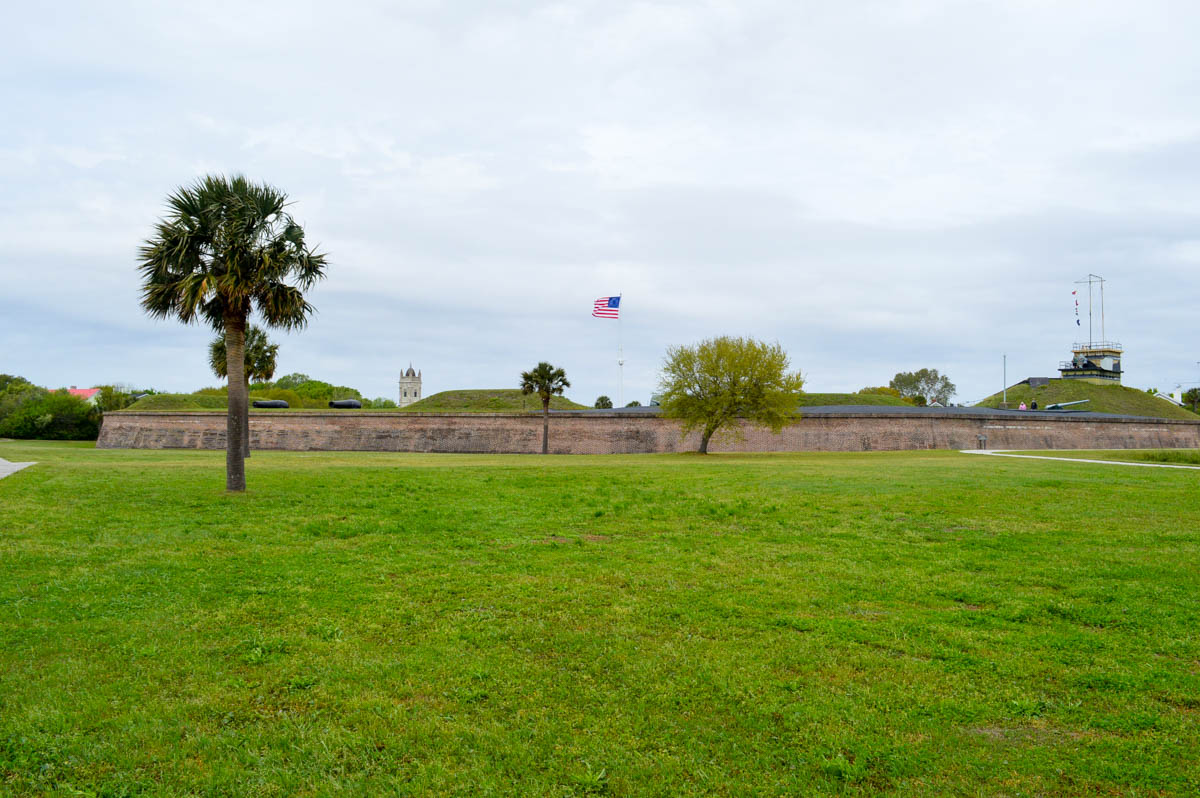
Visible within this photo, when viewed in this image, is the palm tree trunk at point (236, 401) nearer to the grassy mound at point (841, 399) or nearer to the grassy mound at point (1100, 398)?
the grassy mound at point (841, 399)

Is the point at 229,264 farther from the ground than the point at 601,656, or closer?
farther from the ground

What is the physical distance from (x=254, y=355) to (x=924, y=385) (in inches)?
4044

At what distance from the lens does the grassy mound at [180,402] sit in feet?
205

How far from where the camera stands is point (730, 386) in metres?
42.2

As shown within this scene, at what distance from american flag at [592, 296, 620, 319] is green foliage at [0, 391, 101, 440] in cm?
5198

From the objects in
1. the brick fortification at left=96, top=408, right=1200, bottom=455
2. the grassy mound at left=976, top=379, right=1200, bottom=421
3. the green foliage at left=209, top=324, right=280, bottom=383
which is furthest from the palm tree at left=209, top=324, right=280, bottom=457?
the grassy mound at left=976, top=379, right=1200, bottom=421

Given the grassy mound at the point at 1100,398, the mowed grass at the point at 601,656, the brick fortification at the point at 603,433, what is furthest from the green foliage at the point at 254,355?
the grassy mound at the point at 1100,398

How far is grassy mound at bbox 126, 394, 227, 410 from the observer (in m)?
62.6

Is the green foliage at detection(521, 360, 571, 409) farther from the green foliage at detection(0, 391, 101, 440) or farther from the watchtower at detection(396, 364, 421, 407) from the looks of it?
the watchtower at detection(396, 364, 421, 407)

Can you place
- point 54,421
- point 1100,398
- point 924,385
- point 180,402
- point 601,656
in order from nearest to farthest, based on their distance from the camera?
point 601,656 → point 180,402 → point 54,421 → point 1100,398 → point 924,385

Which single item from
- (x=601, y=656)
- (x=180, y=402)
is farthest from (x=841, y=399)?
(x=601, y=656)

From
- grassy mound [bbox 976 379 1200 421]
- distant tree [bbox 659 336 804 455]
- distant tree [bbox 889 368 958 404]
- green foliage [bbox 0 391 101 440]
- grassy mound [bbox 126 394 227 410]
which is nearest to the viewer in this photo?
distant tree [bbox 659 336 804 455]

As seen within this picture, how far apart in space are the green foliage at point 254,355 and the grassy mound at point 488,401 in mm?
25386

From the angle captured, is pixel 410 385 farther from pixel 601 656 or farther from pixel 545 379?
pixel 601 656
